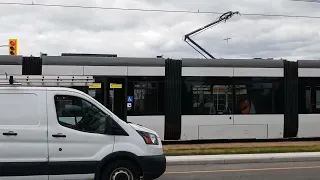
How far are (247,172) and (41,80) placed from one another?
18.1 feet

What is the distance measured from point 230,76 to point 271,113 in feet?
7.38

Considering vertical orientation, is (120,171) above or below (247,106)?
below

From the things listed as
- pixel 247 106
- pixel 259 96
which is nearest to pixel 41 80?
pixel 247 106

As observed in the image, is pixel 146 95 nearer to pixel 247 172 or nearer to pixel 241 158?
pixel 241 158

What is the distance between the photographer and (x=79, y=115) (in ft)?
24.5

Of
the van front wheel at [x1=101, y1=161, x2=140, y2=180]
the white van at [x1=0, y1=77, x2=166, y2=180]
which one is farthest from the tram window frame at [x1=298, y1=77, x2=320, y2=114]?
Answer: the van front wheel at [x1=101, y1=161, x2=140, y2=180]

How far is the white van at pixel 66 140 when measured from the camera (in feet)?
23.3

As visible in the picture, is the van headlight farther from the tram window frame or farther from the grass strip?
the tram window frame

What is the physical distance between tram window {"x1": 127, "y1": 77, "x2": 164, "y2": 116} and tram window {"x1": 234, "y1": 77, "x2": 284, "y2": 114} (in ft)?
10.1

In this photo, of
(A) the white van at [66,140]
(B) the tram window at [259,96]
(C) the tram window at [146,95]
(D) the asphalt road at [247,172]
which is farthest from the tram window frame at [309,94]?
(A) the white van at [66,140]

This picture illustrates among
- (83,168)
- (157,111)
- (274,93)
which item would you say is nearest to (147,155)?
(83,168)

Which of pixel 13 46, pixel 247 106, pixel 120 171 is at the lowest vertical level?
pixel 120 171

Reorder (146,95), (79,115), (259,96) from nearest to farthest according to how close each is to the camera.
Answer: (79,115), (146,95), (259,96)

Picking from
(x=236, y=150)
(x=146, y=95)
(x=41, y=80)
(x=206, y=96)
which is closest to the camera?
(x=41, y=80)
